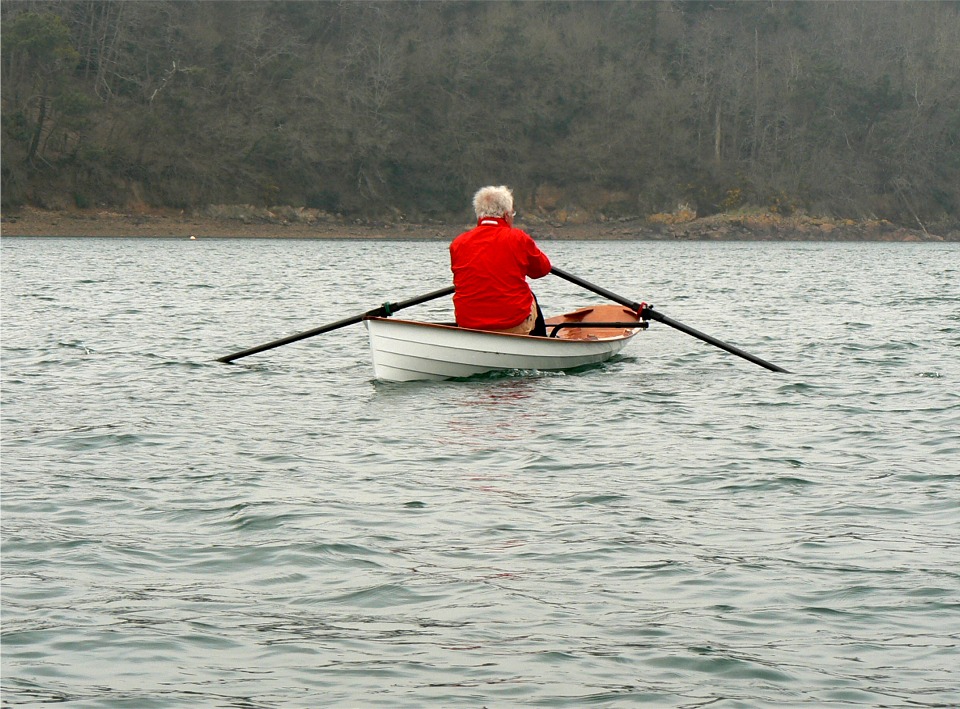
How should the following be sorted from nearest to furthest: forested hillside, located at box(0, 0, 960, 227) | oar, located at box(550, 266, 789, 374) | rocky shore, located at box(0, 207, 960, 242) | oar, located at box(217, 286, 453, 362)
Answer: oar, located at box(217, 286, 453, 362)
oar, located at box(550, 266, 789, 374)
rocky shore, located at box(0, 207, 960, 242)
forested hillside, located at box(0, 0, 960, 227)

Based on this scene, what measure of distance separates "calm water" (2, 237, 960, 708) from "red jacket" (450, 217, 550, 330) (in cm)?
66

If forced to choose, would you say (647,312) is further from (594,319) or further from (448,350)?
(594,319)

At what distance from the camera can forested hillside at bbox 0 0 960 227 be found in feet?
237

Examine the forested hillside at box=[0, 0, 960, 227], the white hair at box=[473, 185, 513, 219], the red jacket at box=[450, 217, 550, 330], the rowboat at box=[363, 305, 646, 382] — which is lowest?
the rowboat at box=[363, 305, 646, 382]

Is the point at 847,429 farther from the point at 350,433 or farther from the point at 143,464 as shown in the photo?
the point at 143,464

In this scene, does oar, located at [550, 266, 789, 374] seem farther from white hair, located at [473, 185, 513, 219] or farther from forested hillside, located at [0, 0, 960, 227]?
forested hillside, located at [0, 0, 960, 227]

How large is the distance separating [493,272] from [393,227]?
210 feet

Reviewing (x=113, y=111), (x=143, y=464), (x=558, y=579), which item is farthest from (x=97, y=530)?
(x=113, y=111)

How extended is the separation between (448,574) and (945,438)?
5.30 meters

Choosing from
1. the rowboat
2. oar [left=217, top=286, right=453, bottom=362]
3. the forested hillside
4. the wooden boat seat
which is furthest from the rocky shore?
the rowboat

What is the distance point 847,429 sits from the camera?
35.0 feet

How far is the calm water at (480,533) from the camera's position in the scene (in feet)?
17.0

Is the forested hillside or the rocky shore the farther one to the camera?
the forested hillside

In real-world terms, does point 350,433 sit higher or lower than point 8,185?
lower
